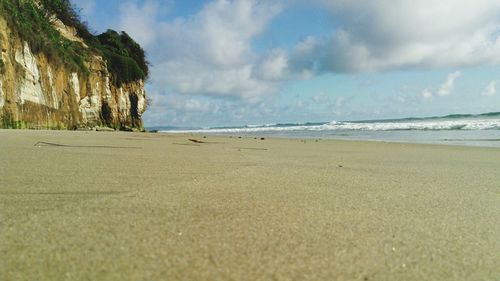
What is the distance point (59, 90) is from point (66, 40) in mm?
2867

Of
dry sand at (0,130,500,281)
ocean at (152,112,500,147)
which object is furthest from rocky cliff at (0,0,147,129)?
dry sand at (0,130,500,281)

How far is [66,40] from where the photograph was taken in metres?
15.2

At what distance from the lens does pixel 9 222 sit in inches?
43.5

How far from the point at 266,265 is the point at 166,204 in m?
0.62

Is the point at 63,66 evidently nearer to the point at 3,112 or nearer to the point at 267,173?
the point at 3,112

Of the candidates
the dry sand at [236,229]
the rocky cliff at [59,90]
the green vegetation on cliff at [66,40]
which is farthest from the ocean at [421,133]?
the dry sand at [236,229]

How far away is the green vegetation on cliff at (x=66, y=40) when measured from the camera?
11.4 metres

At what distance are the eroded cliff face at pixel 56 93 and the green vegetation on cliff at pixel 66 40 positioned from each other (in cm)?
35

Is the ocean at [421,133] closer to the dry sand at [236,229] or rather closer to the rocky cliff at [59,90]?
the rocky cliff at [59,90]

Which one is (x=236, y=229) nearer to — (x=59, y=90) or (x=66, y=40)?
(x=59, y=90)

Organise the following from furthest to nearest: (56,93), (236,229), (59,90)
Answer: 1. (59,90)
2. (56,93)
3. (236,229)

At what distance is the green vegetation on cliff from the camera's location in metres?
11.4

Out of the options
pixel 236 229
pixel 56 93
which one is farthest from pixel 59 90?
pixel 236 229

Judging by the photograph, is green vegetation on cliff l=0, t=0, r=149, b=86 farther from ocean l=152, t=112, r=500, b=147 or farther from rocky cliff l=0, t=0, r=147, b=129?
ocean l=152, t=112, r=500, b=147
